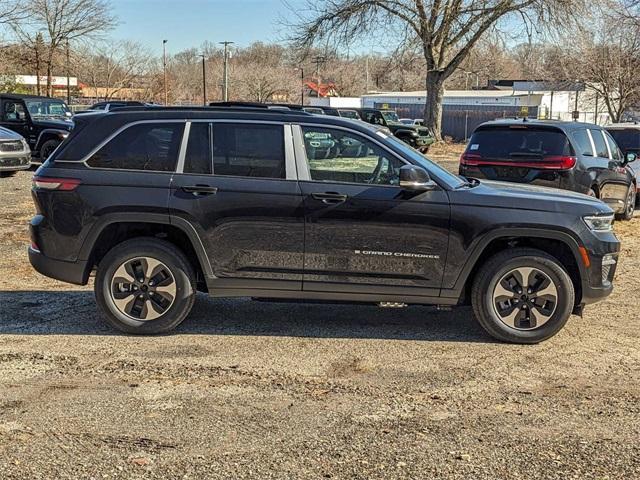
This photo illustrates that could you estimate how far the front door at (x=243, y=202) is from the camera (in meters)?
5.59

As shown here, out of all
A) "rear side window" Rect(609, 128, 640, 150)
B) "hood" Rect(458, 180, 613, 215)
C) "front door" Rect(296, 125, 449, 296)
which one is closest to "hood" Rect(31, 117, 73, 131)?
"rear side window" Rect(609, 128, 640, 150)

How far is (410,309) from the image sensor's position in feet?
22.0

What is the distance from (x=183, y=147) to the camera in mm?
5719

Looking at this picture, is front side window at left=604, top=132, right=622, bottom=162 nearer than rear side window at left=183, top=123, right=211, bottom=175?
No

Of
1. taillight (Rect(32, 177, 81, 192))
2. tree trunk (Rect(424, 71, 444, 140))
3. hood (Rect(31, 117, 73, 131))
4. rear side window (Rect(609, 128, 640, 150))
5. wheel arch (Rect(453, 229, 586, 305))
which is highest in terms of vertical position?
tree trunk (Rect(424, 71, 444, 140))

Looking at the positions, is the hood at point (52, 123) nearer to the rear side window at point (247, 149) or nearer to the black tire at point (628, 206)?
the black tire at point (628, 206)

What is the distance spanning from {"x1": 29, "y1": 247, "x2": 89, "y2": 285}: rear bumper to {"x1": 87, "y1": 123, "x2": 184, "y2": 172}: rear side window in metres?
0.82

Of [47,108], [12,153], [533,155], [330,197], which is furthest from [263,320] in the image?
[47,108]

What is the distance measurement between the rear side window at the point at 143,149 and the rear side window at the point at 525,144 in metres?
5.40

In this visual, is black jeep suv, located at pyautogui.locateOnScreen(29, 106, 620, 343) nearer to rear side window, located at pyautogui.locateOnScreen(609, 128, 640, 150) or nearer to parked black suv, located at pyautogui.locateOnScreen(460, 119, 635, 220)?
parked black suv, located at pyautogui.locateOnScreen(460, 119, 635, 220)

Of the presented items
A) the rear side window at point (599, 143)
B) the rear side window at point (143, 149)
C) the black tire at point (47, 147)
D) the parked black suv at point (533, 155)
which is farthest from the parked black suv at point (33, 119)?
the rear side window at point (143, 149)

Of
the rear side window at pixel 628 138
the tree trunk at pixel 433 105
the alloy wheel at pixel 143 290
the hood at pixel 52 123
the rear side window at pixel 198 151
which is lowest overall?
the alloy wheel at pixel 143 290

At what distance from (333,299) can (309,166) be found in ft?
3.52

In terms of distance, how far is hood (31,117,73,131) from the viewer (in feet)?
65.6
